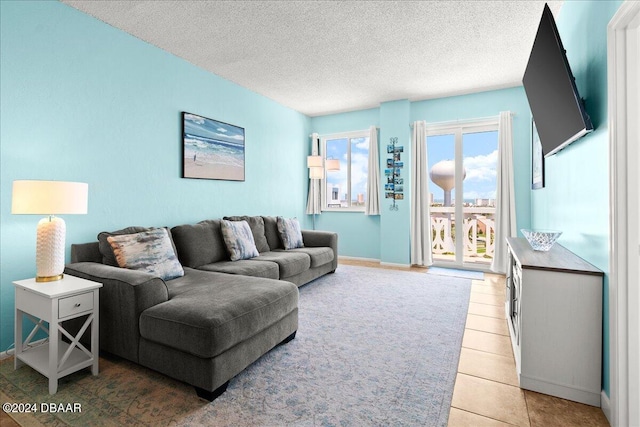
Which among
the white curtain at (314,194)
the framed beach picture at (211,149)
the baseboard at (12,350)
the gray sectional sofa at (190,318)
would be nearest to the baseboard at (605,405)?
the gray sectional sofa at (190,318)

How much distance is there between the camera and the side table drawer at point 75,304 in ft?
5.92

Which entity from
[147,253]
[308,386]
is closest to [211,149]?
[147,253]

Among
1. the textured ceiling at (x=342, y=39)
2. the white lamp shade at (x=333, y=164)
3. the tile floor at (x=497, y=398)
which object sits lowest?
the tile floor at (x=497, y=398)

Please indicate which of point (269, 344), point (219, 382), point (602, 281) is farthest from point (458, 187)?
point (219, 382)

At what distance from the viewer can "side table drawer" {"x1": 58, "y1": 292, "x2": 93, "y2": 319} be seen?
181cm

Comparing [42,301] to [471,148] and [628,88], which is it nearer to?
[628,88]

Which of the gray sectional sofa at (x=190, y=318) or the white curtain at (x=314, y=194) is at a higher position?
the white curtain at (x=314, y=194)

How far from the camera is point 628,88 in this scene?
59.0 inches

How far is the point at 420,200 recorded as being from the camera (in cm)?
511

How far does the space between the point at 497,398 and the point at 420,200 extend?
11.9 feet

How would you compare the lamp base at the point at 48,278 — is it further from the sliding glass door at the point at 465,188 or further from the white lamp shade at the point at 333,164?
the sliding glass door at the point at 465,188

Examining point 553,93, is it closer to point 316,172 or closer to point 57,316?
point 57,316

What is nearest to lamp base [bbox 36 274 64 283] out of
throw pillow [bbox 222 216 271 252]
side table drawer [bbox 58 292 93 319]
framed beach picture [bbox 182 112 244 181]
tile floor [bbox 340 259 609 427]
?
side table drawer [bbox 58 292 93 319]

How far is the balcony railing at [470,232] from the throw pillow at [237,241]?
10.4 feet
